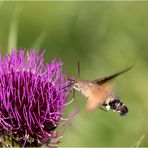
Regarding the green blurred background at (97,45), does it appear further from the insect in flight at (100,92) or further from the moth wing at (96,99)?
the moth wing at (96,99)

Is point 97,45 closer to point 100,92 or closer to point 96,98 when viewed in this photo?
point 100,92

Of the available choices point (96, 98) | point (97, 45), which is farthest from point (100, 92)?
point (97, 45)

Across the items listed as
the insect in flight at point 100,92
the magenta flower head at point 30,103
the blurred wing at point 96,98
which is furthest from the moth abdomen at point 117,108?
the magenta flower head at point 30,103

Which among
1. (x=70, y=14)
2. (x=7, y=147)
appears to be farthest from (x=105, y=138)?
(x=70, y=14)

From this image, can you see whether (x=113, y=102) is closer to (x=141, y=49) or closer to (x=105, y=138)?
(x=105, y=138)

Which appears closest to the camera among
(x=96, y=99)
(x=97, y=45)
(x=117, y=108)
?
(x=96, y=99)

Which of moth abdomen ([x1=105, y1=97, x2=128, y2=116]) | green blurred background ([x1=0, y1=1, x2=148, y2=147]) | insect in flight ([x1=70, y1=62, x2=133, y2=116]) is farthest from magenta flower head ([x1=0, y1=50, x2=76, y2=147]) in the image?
green blurred background ([x1=0, y1=1, x2=148, y2=147])

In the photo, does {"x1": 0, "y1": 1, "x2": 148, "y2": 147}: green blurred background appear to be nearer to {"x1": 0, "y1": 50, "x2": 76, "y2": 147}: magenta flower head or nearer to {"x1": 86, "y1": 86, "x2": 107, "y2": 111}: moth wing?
{"x1": 86, "y1": 86, "x2": 107, "y2": 111}: moth wing
